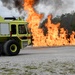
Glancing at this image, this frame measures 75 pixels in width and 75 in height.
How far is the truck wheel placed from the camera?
28.8 metres

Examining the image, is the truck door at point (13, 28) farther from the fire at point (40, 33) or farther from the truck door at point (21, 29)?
the fire at point (40, 33)

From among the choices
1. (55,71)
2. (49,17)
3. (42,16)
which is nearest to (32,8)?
(42,16)

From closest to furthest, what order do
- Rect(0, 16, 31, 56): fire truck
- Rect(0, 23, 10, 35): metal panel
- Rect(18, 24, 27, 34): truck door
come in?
Rect(0, 23, 10, 35): metal panel
Rect(0, 16, 31, 56): fire truck
Rect(18, 24, 27, 34): truck door

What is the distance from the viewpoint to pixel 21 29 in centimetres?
2925

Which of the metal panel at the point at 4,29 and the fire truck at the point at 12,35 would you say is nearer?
the metal panel at the point at 4,29

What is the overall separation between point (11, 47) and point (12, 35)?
3.14 ft

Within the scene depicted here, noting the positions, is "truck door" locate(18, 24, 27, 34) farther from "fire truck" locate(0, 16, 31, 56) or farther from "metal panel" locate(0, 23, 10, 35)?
"metal panel" locate(0, 23, 10, 35)

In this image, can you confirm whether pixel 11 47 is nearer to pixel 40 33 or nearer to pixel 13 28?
pixel 13 28

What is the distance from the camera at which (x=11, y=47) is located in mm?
29203

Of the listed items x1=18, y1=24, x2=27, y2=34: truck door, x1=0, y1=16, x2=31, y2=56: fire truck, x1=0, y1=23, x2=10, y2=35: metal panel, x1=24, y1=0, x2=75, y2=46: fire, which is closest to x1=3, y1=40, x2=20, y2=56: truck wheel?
x1=0, y1=16, x2=31, y2=56: fire truck

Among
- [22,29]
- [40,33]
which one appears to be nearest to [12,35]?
[22,29]

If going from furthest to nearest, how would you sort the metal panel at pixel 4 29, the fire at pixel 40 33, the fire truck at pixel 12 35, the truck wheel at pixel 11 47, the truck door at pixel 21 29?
Result: the fire at pixel 40 33 → the truck door at pixel 21 29 → the truck wheel at pixel 11 47 → the fire truck at pixel 12 35 → the metal panel at pixel 4 29

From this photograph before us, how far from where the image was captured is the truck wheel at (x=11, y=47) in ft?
94.5

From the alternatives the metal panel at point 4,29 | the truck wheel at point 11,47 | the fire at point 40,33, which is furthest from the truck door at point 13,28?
the fire at point 40,33
